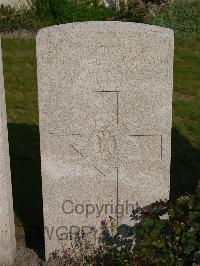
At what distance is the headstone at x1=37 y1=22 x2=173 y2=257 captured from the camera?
12.3 ft

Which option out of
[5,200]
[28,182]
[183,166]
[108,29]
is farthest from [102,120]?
[183,166]

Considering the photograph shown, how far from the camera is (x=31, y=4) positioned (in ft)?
33.9

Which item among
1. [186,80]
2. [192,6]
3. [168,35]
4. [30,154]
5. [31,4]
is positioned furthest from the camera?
[192,6]

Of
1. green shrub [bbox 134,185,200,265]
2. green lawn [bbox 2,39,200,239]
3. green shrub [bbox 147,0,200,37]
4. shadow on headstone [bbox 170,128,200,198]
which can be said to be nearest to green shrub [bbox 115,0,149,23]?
green shrub [bbox 147,0,200,37]

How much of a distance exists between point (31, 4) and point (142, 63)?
696cm

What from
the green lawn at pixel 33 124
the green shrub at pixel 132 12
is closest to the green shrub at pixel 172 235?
the green lawn at pixel 33 124

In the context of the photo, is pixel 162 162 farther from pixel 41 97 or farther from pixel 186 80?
pixel 186 80

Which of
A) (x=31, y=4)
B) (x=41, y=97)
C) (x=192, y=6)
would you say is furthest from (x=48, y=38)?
(x=192, y=6)

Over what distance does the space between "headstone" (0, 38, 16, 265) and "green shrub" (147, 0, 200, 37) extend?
6.36m

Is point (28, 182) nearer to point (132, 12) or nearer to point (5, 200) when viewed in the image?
point (5, 200)

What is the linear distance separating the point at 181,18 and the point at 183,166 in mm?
5252

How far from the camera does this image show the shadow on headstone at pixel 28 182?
482 centimetres

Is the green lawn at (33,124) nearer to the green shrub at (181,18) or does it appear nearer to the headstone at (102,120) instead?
the green shrub at (181,18)

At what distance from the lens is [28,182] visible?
18.2ft
